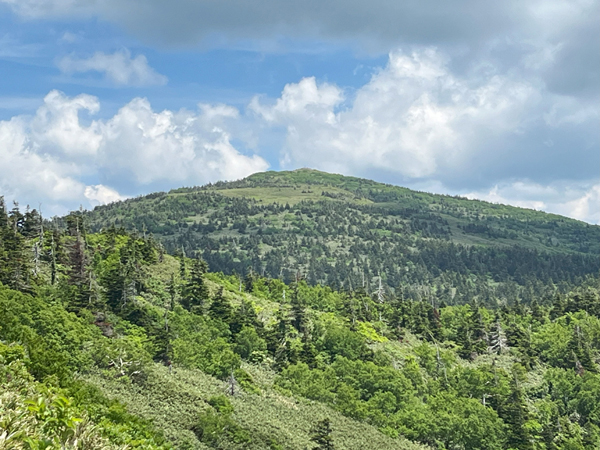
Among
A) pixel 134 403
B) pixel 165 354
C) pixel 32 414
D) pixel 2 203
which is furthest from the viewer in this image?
pixel 2 203

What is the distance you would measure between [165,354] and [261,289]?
222 ft

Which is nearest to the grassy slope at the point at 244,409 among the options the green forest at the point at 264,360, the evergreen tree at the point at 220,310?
the green forest at the point at 264,360

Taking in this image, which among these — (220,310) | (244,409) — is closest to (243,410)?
(244,409)

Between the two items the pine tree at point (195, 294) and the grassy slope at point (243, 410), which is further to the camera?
the pine tree at point (195, 294)

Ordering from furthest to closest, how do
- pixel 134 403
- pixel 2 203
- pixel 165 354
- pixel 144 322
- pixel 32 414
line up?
pixel 2 203
pixel 144 322
pixel 165 354
pixel 134 403
pixel 32 414

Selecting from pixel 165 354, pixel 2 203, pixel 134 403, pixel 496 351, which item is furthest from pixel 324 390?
pixel 2 203

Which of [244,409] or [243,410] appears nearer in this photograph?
[243,410]

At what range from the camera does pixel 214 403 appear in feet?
202

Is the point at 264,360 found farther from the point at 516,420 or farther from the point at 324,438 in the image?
the point at 516,420

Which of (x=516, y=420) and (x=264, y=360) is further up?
(x=264, y=360)

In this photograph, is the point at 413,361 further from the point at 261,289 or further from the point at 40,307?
the point at 40,307

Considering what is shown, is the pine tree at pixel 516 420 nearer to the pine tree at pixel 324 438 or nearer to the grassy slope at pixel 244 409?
the grassy slope at pixel 244 409

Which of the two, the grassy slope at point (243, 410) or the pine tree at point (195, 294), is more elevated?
the pine tree at point (195, 294)

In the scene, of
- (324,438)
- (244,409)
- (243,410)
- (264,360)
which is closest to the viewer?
(324,438)
